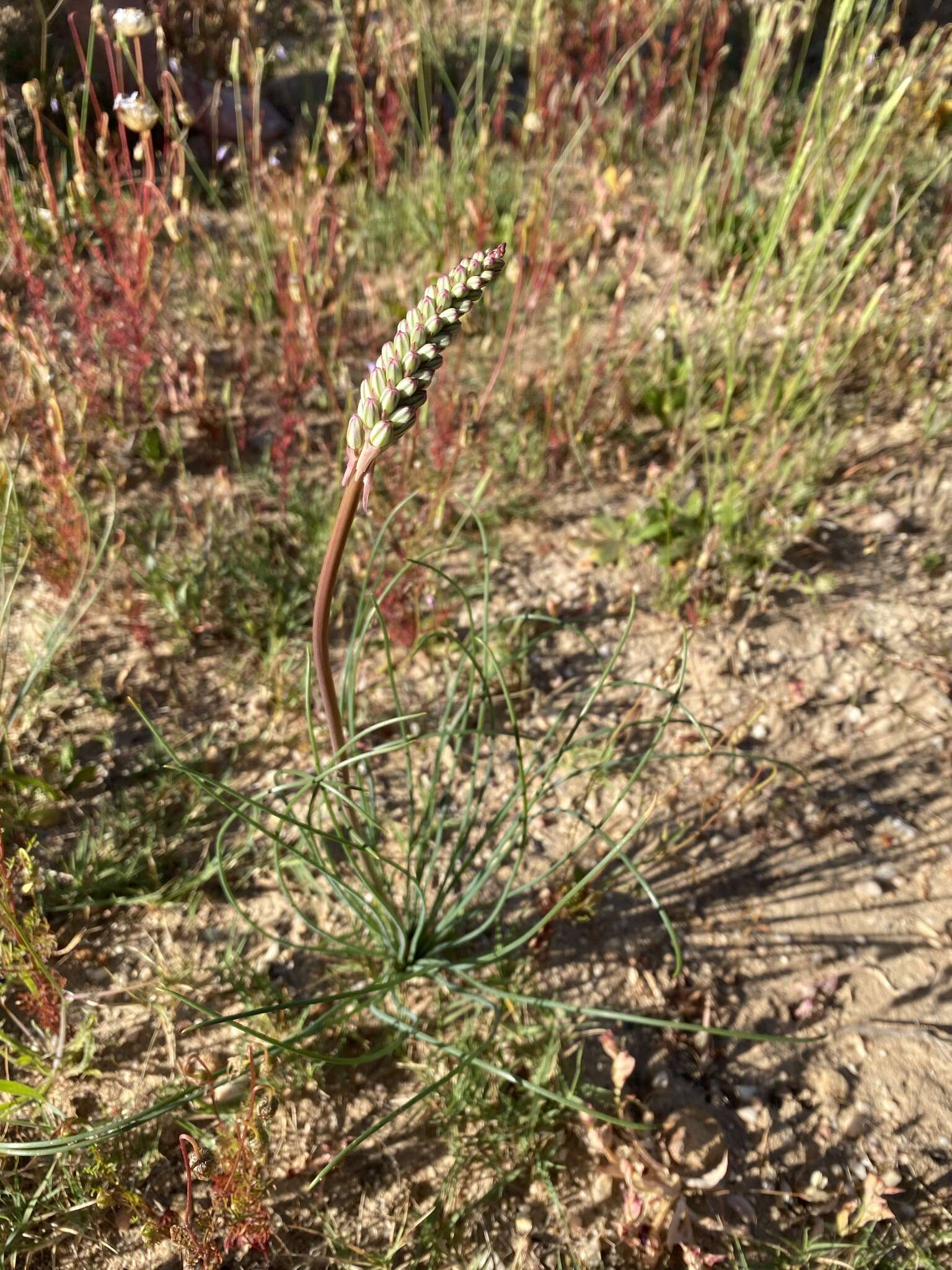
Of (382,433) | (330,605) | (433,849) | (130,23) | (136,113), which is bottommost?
(433,849)

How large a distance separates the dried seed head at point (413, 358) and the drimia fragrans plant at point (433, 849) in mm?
17

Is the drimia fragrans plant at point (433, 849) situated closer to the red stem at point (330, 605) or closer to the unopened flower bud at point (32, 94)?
the red stem at point (330, 605)

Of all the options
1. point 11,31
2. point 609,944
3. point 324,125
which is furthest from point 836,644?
point 11,31

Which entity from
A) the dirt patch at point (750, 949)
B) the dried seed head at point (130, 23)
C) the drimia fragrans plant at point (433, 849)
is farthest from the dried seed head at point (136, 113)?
the dirt patch at point (750, 949)

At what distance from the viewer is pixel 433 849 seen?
67.6 inches

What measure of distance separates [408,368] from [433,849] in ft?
3.69

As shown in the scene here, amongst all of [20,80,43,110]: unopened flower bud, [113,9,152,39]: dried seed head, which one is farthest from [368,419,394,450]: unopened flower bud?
[113,9,152,39]: dried seed head

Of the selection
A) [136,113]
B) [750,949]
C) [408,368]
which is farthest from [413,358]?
[136,113]

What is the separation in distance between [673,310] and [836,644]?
3.87 feet

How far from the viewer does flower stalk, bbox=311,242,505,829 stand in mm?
824

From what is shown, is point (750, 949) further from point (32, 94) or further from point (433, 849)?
point (32, 94)

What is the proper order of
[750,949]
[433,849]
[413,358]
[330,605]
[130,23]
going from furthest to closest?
[130,23], [750,949], [433,849], [330,605], [413,358]

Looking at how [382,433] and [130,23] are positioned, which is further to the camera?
[130,23]

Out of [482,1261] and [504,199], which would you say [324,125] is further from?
[482,1261]
